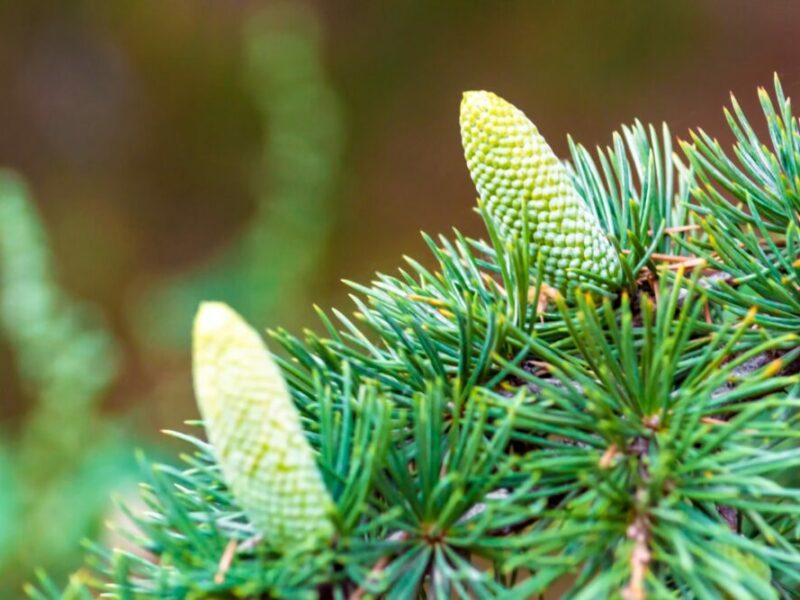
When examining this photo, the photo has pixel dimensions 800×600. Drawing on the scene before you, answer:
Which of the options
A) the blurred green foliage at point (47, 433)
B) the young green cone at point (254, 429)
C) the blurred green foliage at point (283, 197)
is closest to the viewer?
the young green cone at point (254, 429)

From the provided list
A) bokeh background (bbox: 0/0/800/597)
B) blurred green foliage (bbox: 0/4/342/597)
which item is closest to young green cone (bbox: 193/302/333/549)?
blurred green foliage (bbox: 0/4/342/597)

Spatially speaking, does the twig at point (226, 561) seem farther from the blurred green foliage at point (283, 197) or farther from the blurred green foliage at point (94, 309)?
the blurred green foliage at point (283, 197)

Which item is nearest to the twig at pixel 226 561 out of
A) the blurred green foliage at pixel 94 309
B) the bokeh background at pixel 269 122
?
the blurred green foliage at pixel 94 309

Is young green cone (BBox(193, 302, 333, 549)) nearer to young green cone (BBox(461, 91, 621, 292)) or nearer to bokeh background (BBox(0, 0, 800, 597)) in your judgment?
young green cone (BBox(461, 91, 621, 292))

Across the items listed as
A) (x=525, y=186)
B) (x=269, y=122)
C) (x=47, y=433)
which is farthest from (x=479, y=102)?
(x=269, y=122)

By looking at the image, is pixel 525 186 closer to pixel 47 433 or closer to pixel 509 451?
pixel 509 451

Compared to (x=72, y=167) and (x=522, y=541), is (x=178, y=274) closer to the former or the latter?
(x=72, y=167)
